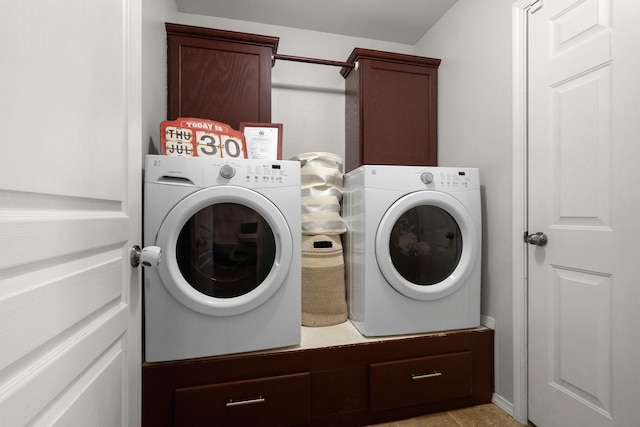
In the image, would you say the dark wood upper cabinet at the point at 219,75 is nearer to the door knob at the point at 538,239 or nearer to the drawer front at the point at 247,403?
the drawer front at the point at 247,403

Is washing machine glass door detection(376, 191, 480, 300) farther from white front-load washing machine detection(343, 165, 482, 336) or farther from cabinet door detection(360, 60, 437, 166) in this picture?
cabinet door detection(360, 60, 437, 166)

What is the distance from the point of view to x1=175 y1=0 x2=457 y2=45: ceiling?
6.26 feet

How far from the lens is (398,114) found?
2.01 meters

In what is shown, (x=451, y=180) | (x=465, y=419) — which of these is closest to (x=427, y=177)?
(x=451, y=180)

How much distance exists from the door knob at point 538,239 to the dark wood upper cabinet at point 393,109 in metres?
0.85

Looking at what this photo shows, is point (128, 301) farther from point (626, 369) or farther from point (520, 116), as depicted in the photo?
point (520, 116)

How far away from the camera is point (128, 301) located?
80cm

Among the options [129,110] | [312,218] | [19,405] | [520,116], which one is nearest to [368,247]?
[312,218]

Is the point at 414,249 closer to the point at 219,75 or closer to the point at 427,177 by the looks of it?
the point at 427,177

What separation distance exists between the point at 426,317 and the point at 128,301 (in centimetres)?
129

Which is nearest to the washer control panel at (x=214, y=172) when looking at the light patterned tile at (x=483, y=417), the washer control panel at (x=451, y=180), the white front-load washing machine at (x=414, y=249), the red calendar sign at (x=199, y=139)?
the red calendar sign at (x=199, y=139)

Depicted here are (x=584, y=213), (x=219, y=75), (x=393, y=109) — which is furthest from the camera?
(x=393, y=109)

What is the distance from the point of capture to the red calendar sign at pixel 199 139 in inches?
55.2

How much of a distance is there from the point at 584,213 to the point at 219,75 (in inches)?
74.4
